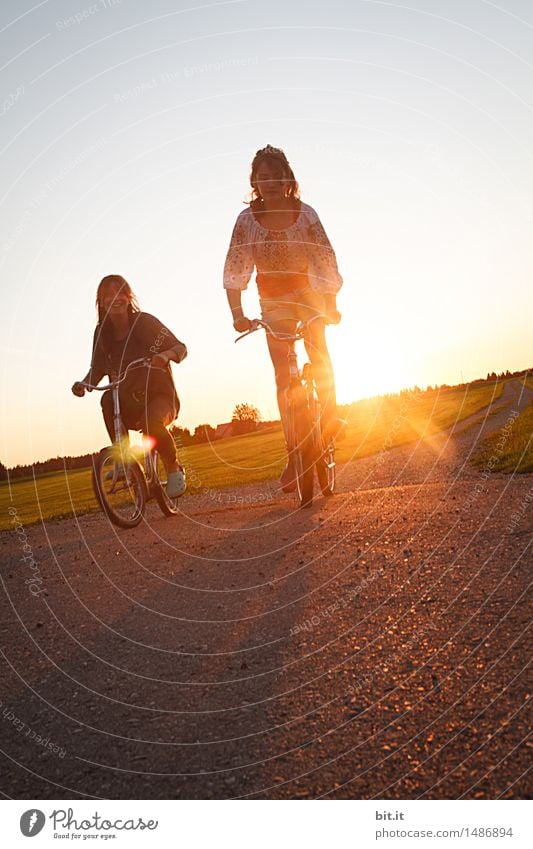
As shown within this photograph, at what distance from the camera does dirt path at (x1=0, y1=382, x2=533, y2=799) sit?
101 inches

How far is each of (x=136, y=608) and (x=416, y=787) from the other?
3044mm

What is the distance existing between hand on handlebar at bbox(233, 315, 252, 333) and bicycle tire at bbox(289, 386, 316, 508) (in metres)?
0.87

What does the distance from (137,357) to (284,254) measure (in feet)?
7.73

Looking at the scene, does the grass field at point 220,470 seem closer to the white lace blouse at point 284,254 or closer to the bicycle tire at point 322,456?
the bicycle tire at point 322,456

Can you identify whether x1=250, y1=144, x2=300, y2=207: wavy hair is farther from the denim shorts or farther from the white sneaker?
the white sneaker

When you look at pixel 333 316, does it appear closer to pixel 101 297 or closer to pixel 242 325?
pixel 242 325

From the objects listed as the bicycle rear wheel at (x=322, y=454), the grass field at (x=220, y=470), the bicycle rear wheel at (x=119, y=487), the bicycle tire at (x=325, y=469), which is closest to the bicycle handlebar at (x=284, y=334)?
the bicycle rear wheel at (x=322, y=454)

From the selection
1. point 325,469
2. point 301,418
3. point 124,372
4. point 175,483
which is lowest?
point 325,469

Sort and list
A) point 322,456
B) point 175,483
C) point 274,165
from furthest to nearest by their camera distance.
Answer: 1. point 175,483
2. point 322,456
3. point 274,165

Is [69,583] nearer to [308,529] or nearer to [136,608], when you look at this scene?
[136,608]

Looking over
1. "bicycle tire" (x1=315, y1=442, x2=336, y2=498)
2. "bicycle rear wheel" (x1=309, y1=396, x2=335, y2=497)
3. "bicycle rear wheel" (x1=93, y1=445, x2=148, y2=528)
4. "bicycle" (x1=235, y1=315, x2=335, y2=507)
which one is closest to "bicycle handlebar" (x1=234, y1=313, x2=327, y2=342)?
"bicycle" (x1=235, y1=315, x2=335, y2=507)

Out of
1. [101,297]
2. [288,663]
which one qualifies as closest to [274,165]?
[101,297]

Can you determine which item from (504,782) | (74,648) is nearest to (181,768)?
(504,782)

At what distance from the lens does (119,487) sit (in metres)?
8.33
